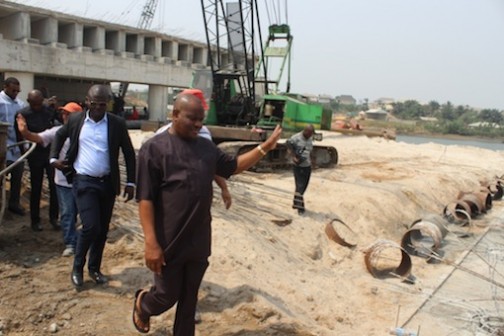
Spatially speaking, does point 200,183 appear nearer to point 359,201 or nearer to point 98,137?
point 98,137

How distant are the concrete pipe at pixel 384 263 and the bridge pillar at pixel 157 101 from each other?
23.6 metres

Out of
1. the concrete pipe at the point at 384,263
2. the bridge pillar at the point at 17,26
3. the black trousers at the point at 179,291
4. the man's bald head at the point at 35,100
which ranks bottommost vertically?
the concrete pipe at the point at 384,263

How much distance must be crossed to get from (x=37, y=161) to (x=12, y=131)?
0.70 m

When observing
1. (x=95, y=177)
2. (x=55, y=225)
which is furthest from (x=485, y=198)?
(x=95, y=177)

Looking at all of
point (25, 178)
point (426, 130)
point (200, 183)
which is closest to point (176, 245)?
point (200, 183)

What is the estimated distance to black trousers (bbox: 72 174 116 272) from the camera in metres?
4.34

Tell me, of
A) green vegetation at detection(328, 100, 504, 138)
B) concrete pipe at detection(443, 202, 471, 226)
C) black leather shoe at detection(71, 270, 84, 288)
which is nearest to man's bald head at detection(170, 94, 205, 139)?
black leather shoe at detection(71, 270, 84, 288)

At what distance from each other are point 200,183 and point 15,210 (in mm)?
4031

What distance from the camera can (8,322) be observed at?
12.6 ft

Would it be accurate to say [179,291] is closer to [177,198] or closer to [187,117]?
[177,198]

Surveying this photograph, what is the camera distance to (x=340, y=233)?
942cm

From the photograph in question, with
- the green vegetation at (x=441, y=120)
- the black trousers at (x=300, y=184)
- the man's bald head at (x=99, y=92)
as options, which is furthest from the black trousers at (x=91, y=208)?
the green vegetation at (x=441, y=120)

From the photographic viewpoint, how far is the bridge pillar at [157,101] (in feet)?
99.8

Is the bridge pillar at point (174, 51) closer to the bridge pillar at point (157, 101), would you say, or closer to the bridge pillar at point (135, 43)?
the bridge pillar at point (157, 101)
